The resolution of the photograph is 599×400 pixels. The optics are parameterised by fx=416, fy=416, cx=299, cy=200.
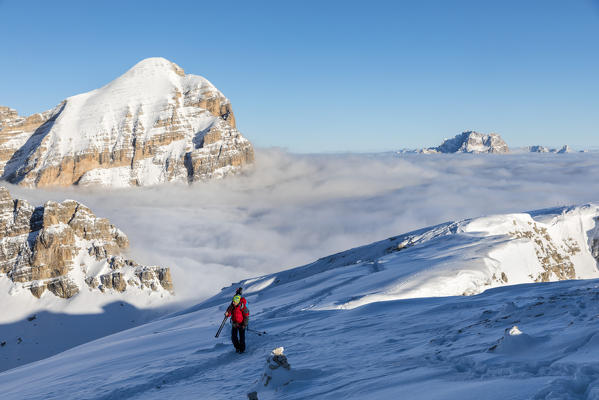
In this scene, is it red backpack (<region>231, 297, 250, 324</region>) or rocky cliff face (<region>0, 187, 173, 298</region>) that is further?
rocky cliff face (<region>0, 187, 173, 298</region>)

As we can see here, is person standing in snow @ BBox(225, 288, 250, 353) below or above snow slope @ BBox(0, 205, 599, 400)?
above

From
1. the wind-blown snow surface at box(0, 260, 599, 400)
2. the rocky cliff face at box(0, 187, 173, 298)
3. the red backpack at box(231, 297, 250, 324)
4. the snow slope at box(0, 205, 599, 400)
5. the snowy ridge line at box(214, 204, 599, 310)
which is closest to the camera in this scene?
the wind-blown snow surface at box(0, 260, 599, 400)

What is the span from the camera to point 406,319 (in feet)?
46.1

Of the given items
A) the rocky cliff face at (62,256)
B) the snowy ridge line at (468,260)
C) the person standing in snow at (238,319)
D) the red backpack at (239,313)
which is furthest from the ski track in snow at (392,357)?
the rocky cliff face at (62,256)

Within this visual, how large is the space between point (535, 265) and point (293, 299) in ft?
71.4

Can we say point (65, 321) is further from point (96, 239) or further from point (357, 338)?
point (357, 338)

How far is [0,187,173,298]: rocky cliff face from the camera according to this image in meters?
136

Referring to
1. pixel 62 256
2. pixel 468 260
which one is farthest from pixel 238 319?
pixel 62 256

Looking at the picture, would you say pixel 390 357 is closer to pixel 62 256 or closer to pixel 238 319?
pixel 238 319

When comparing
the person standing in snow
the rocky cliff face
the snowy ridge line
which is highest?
the rocky cliff face

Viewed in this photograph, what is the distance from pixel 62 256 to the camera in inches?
5517

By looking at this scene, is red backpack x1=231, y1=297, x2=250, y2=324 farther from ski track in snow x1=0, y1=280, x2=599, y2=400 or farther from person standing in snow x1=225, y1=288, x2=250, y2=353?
ski track in snow x1=0, y1=280, x2=599, y2=400

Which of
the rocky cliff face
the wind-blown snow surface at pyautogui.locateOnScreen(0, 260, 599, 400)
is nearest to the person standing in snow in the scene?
the wind-blown snow surface at pyautogui.locateOnScreen(0, 260, 599, 400)

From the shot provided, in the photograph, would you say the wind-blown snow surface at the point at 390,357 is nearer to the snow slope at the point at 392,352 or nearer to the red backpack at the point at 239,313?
the snow slope at the point at 392,352
